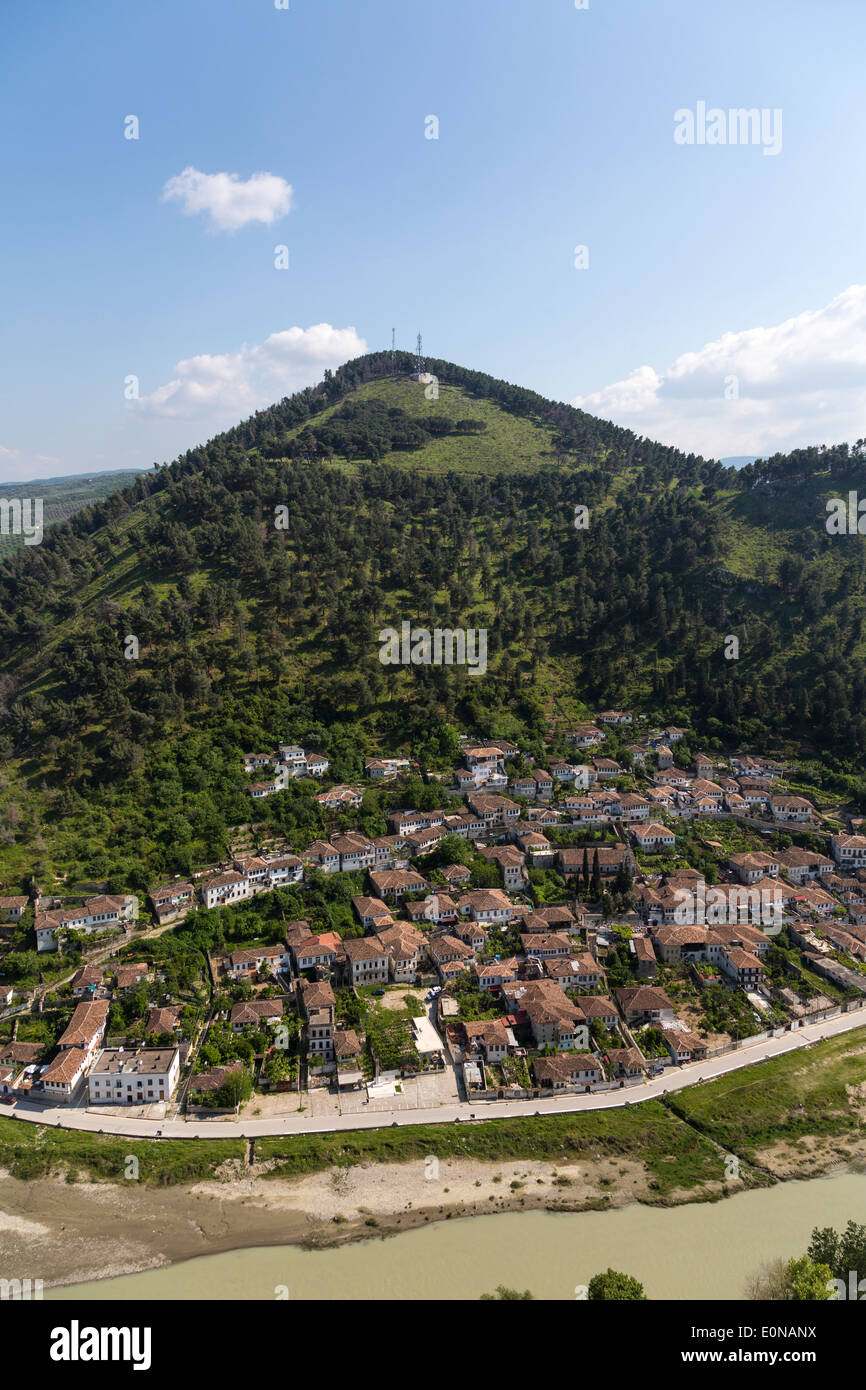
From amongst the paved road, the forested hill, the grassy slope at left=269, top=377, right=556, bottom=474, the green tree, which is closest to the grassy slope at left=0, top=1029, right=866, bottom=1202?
the paved road

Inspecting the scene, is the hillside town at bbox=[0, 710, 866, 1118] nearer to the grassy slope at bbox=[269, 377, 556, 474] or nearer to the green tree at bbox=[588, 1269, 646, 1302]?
the green tree at bbox=[588, 1269, 646, 1302]

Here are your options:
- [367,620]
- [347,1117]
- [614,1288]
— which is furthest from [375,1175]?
[367,620]

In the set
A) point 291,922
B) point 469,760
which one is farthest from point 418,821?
point 291,922

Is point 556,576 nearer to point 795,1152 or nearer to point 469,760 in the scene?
point 469,760

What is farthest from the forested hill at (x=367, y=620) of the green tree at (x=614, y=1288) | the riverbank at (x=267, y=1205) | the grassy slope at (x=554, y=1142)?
the green tree at (x=614, y=1288)

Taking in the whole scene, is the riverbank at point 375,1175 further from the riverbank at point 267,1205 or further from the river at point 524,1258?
the river at point 524,1258

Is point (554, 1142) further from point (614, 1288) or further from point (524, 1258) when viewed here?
point (614, 1288)
